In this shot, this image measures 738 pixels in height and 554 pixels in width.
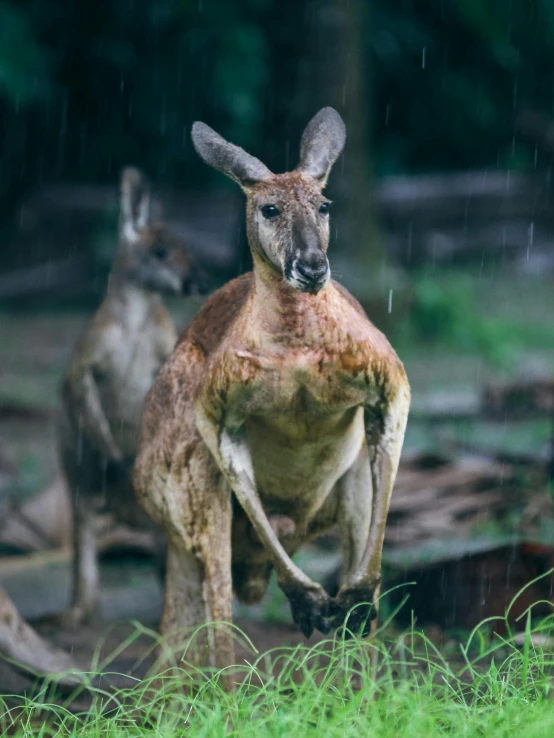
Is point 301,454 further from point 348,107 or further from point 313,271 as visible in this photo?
point 348,107

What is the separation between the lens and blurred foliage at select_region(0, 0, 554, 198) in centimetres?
1023

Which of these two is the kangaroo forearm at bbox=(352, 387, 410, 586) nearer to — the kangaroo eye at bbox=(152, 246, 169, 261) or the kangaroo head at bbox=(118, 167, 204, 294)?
the kangaroo head at bbox=(118, 167, 204, 294)

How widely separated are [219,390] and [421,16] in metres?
9.61

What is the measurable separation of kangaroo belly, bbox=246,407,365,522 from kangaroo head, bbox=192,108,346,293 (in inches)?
20.9

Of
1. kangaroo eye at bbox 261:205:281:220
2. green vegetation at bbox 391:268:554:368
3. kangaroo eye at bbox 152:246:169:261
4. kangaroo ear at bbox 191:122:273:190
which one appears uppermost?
kangaroo ear at bbox 191:122:273:190

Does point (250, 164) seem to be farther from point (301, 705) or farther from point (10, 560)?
point (10, 560)

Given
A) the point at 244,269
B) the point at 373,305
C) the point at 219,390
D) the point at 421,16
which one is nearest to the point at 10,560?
the point at 244,269

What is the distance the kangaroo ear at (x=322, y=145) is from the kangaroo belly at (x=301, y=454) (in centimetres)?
77

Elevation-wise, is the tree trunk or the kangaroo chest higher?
the tree trunk

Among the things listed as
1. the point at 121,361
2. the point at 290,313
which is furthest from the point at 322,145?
the point at 121,361

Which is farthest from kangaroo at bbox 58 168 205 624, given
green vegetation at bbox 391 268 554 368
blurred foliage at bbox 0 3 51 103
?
green vegetation at bbox 391 268 554 368

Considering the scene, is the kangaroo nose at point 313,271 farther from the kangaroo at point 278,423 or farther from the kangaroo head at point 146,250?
the kangaroo head at point 146,250

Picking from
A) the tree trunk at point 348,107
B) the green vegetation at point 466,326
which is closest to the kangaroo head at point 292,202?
the tree trunk at point 348,107

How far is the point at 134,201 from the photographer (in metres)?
6.43
